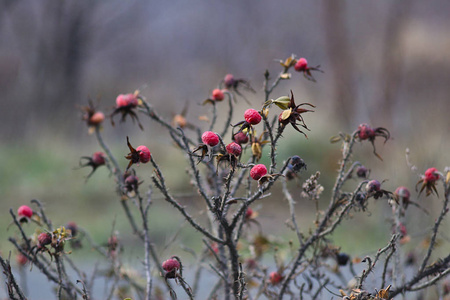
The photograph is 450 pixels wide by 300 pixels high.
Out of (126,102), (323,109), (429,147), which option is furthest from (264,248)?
(323,109)

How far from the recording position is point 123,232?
501 cm

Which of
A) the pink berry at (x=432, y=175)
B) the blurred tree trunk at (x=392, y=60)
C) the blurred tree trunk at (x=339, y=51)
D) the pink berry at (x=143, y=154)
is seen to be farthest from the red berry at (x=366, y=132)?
the blurred tree trunk at (x=339, y=51)

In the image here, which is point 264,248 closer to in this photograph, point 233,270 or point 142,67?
point 233,270

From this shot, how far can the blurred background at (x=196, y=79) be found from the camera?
3.01 metres

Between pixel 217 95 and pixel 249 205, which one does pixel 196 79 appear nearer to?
pixel 217 95

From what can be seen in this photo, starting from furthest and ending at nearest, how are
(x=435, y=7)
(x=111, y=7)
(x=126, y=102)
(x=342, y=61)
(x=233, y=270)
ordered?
(x=111, y=7) < (x=435, y=7) < (x=342, y=61) < (x=126, y=102) < (x=233, y=270)

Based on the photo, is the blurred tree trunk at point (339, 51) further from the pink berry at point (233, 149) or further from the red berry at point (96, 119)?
the pink berry at point (233, 149)

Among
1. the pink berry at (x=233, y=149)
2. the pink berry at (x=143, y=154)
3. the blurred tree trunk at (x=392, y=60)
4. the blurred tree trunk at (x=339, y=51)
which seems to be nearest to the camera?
the pink berry at (x=233, y=149)

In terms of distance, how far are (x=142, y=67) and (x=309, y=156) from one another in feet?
16.6

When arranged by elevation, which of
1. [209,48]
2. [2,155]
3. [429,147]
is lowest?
[429,147]

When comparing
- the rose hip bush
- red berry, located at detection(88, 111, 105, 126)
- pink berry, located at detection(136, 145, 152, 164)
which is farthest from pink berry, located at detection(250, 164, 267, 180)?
red berry, located at detection(88, 111, 105, 126)

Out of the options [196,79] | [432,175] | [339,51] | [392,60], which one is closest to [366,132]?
[432,175]

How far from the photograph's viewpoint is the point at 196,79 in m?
9.48

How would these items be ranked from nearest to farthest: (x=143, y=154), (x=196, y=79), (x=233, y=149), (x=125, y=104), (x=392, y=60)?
Result: (x=233, y=149) → (x=143, y=154) → (x=125, y=104) → (x=392, y=60) → (x=196, y=79)
